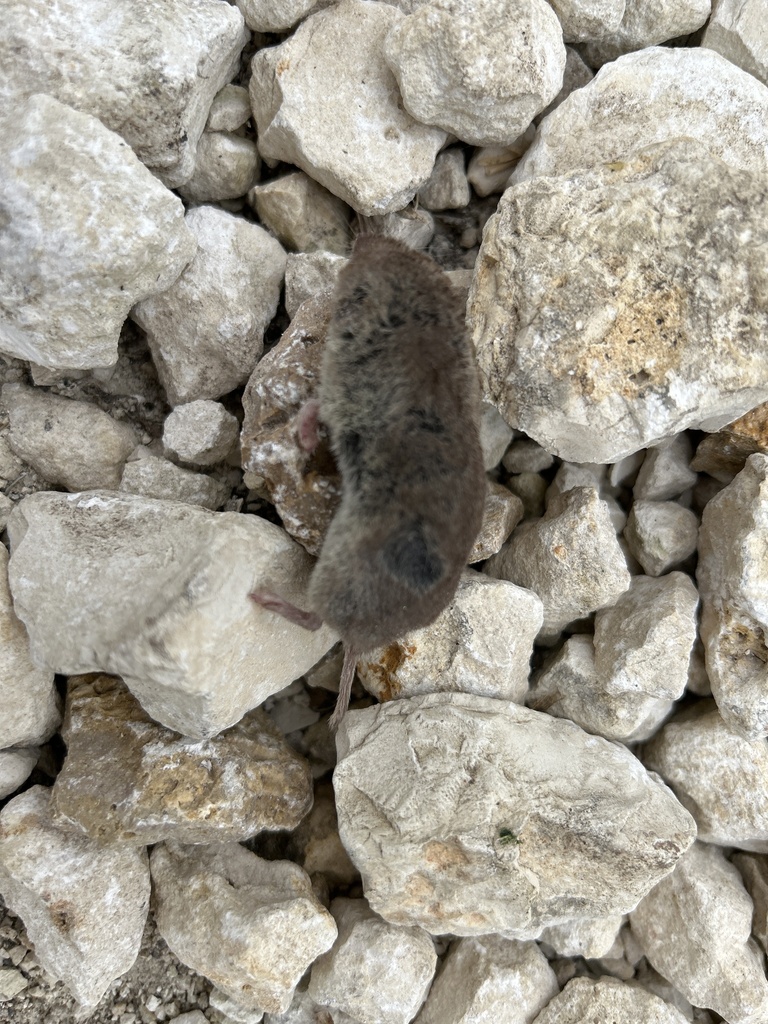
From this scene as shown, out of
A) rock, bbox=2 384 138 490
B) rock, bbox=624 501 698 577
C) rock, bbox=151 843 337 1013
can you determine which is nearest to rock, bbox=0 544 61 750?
rock, bbox=2 384 138 490

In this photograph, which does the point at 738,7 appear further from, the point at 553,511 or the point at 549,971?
the point at 549,971

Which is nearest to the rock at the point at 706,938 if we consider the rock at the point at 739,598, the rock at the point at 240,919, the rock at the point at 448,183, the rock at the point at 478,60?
the rock at the point at 739,598

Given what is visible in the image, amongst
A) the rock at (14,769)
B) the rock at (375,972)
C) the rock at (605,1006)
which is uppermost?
the rock at (14,769)

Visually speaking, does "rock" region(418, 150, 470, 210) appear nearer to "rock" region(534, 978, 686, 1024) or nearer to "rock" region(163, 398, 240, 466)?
"rock" region(163, 398, 240, 466)

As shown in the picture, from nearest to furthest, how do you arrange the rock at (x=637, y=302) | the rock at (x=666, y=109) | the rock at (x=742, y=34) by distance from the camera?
the rock at (x=637, y=302), the rock at (x=666, y=109), the rock at (x=742, y=34)

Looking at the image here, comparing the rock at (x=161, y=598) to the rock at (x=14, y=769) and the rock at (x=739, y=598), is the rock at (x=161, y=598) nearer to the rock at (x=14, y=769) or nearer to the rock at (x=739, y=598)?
the rock at (x=14, y=769)

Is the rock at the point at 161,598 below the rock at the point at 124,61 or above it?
below

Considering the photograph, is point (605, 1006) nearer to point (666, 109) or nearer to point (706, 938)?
point (706, 938)

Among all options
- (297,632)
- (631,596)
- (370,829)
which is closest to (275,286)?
(297,632)
